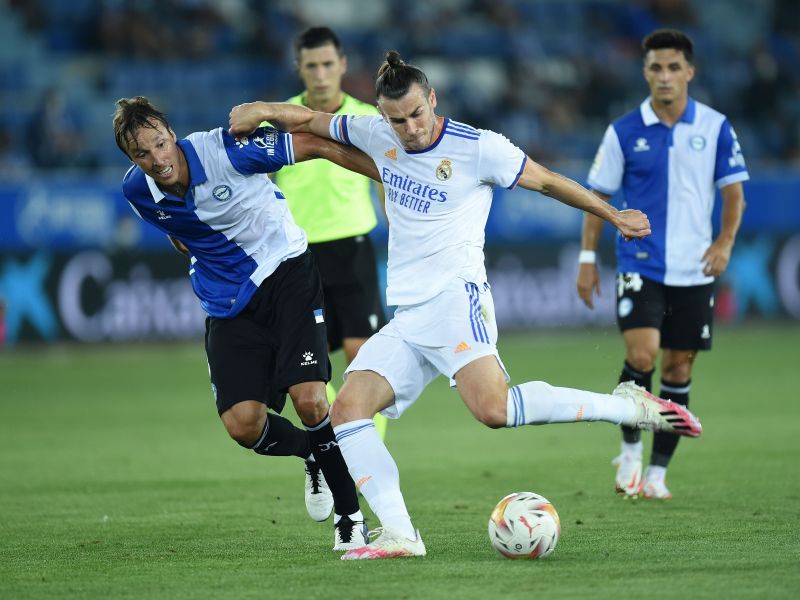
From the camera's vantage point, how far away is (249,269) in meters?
6.82

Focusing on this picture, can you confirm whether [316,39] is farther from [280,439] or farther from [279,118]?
[280,439]

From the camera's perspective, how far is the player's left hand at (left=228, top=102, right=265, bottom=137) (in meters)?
6.48

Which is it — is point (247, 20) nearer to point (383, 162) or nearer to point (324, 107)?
point (324, 107)

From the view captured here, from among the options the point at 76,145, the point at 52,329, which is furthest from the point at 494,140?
the point at 76,145

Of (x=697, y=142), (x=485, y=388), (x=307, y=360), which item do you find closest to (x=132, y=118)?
(x=307, y=360)

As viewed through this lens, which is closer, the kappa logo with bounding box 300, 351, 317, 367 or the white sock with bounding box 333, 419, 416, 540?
the white sock with bounding box 333, 419, 416, 540

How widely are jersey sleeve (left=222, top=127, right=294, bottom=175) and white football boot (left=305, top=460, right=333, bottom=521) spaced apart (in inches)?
65.3

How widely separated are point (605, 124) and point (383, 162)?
17705 millimetres

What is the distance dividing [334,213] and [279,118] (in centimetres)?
195

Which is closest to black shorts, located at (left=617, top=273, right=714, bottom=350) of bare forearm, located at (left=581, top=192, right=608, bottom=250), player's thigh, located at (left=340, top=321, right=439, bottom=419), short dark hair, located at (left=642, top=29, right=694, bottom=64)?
bare forearm, located at (left=581, top=192, right=608, bottom=250)

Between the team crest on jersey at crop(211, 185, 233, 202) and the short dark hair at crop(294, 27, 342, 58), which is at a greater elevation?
the short dark hair at crop(294, 27, 342, 58)

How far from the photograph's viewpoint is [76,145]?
65.7 feet

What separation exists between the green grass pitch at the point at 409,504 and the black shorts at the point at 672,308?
36.5 inches

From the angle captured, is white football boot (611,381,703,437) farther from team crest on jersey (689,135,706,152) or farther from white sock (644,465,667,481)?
team crest on jersey (689,135,706,152)
